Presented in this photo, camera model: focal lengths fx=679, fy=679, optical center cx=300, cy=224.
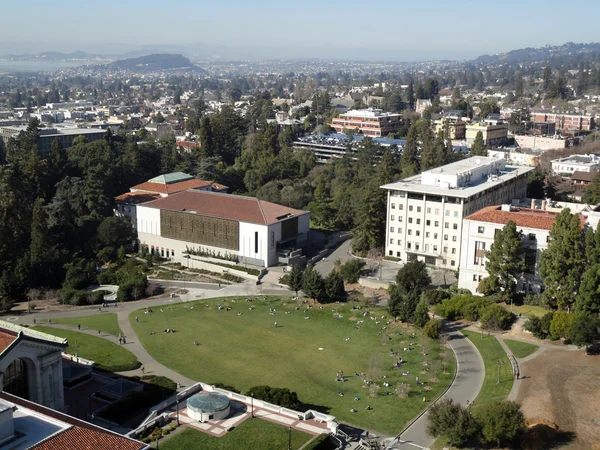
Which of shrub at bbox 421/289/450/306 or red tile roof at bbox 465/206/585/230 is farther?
shrub at bbox 421/289/450/306

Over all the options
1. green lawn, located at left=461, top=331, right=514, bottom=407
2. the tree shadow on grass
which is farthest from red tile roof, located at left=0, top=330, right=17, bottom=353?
the tree shadow on grass

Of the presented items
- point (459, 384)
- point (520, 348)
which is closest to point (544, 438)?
point (459, 384)

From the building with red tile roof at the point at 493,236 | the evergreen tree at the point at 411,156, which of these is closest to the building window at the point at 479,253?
the building with red tile roof at the point at 493,236

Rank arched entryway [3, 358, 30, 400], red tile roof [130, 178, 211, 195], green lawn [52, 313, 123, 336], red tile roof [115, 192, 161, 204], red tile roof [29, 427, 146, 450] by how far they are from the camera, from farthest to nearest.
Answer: red tile roof [130, 178, 211, 195]
red tile roof [115, 192, 161, 204]
green lawn [52, 313, 123, 336]
arched entryway [3, 358, 30, 400]
red tile roof [29, 427, 146, 450]

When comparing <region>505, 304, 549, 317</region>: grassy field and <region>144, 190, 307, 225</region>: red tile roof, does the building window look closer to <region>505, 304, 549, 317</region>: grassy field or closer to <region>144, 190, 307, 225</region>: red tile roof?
<region>505, 304, 549, 317</region>: grassy field

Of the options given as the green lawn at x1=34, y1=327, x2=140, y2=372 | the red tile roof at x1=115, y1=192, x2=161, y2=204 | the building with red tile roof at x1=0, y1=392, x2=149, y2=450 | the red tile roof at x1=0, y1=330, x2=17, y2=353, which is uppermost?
the red tile roof at x1=0, y1=330, x2=17, y2=353

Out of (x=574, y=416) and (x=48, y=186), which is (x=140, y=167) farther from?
(x=574, y=416)
